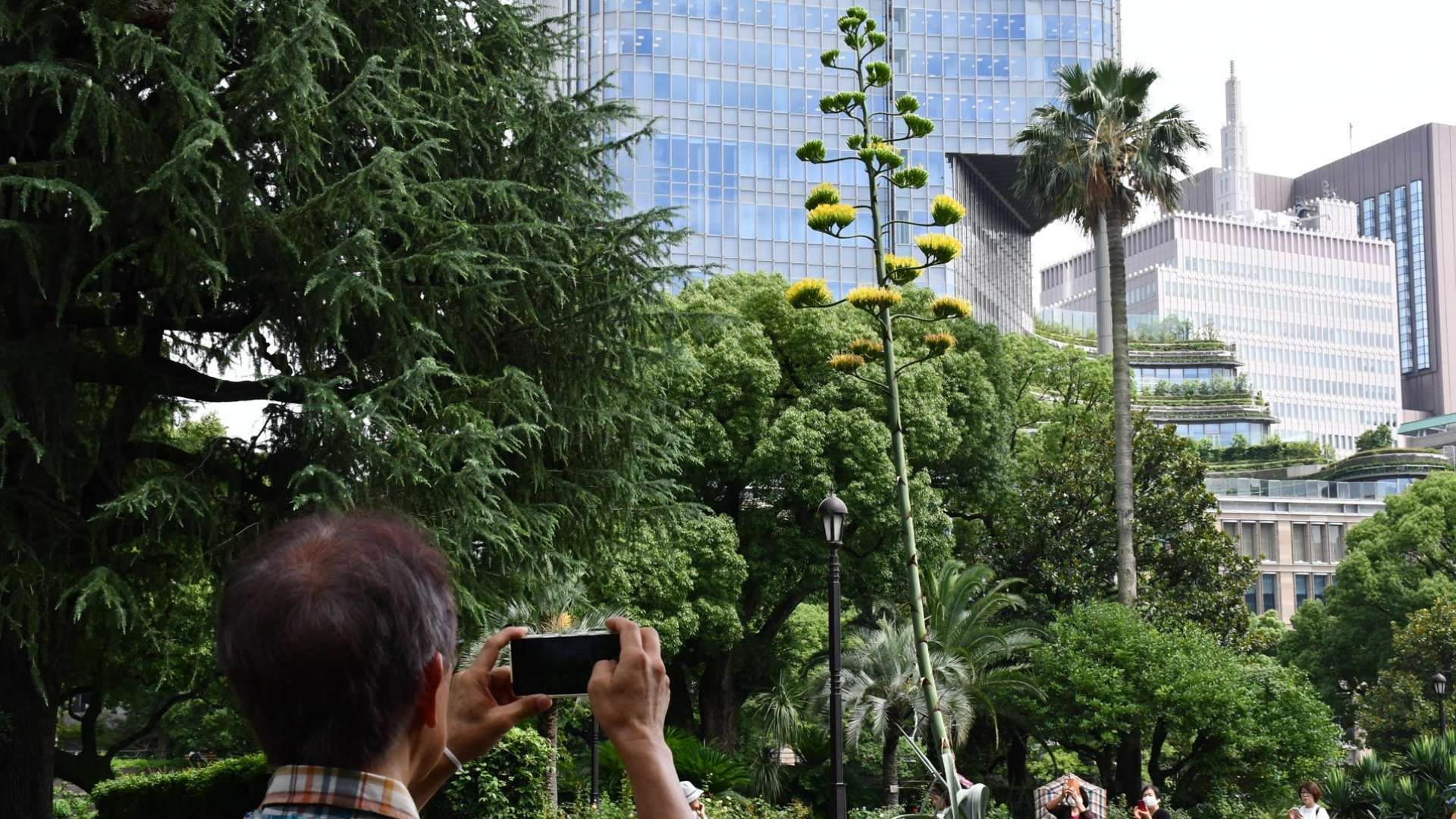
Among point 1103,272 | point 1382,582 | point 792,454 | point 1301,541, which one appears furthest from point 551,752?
point 1301,541

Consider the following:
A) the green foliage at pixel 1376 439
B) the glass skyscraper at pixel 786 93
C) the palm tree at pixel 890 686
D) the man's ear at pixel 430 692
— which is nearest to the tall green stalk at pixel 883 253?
the man's ear at pixel 430 692

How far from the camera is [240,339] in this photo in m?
13.3

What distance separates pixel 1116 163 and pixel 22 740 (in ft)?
72.0

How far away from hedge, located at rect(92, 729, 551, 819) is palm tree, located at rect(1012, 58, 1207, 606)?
15473 mm

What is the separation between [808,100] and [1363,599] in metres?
32.9

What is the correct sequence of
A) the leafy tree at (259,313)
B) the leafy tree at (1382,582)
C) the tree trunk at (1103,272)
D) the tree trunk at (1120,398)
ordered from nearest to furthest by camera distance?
1. the leafy tree at (259,313)
2. the tree trunk at (1120,398)
3. the tree trunk at (1103,272)
4. the leafy tree at (1382,582)

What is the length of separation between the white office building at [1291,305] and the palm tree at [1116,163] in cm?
11295

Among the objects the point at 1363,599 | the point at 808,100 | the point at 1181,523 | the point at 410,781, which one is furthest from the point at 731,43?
the point at 410,781

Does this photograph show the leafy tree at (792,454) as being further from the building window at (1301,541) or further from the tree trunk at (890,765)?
the building window at (1301,541)

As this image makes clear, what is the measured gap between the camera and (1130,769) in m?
26.7

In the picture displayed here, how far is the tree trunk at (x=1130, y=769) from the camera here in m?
26.4

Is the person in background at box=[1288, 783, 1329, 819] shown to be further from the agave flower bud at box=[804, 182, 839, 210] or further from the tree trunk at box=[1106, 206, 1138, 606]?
the tree trunk at box=[1106, 206, 1138, 606]

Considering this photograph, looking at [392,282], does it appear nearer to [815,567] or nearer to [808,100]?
[815,567]

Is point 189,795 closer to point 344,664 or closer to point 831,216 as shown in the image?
point 831,216
